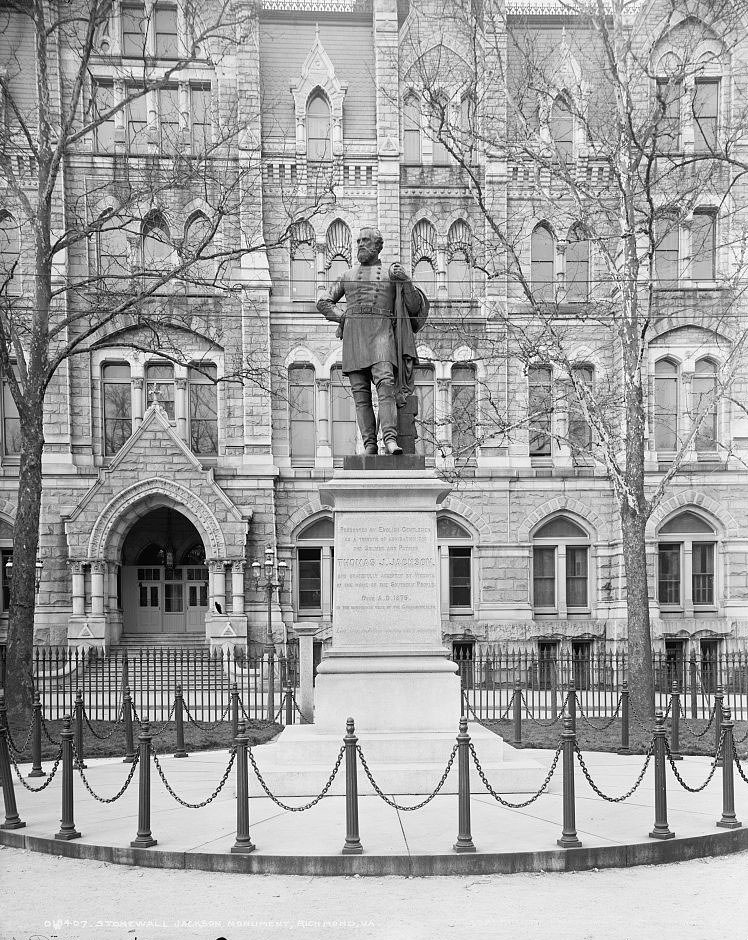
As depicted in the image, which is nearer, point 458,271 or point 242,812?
point 242,812

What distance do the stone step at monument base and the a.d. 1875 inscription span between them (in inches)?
42.7

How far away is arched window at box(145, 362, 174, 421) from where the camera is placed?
1321 inches

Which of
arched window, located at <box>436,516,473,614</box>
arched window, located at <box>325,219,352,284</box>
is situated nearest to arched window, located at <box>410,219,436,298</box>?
arched window, located at <box>325,219,352,284</box>

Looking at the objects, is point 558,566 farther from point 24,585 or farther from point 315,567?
point 24,585

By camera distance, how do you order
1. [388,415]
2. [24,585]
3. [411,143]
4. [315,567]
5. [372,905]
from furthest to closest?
[411,143], [315,567], [24,585], [388,415], [372,905]

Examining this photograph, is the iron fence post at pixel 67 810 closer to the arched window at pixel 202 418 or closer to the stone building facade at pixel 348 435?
the stone building facade at pixel 348 435

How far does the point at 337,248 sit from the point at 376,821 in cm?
2725

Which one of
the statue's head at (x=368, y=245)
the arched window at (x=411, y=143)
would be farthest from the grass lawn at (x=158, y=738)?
the arched window at (x=411, y=143)

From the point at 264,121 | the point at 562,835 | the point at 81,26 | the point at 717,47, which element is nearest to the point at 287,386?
the point at 264,121

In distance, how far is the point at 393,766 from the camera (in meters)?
10.6

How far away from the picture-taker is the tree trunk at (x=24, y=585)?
17.8m

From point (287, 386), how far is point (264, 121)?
889 centimetres

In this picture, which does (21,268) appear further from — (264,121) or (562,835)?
(562,835)

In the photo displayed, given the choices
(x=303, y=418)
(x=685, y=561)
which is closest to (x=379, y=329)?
(x=303, y=418)
